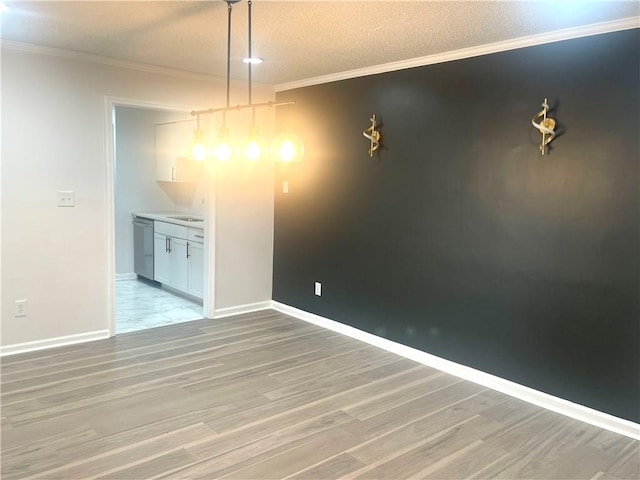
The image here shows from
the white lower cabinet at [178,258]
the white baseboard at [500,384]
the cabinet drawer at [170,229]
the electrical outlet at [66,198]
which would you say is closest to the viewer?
the white baseboard at [500,384]

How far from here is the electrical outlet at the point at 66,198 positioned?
405 cm

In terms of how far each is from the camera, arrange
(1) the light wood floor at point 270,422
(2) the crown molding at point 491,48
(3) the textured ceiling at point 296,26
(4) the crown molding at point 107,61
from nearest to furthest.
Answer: (1) the light wood floor at point 270,422, (3) the textured ceiling at point 296,26, (2) the crown molding at point 491,48, (4) the crown molding at point 107,61

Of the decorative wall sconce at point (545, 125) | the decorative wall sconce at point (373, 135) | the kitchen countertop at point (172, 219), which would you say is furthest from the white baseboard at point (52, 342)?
the decorative wall sconce at point (545, 125)

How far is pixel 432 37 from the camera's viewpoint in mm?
3260

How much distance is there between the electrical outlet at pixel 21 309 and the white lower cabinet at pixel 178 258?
1.82m

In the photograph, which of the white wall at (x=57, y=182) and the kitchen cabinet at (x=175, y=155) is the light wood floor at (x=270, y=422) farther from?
the kitchen cabinet at (x=175, y=155)

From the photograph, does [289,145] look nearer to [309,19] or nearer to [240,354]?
[309,19]

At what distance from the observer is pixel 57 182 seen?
402 cm

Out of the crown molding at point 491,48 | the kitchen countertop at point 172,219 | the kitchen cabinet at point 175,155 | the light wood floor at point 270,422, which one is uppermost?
the crown molding at point 491,48

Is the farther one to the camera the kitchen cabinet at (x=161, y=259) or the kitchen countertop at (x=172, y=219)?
the kitchen cabinet at (x=161, y=259)

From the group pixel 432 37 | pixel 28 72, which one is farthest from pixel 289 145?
pixel 28 72

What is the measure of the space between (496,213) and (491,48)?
1.11 metres

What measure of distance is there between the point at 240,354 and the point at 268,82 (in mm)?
2644

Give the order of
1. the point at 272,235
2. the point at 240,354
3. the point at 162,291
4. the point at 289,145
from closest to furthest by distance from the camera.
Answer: the point at 289,145 < the point at 240,354 < the point at 272,235 < the point at 162,291
